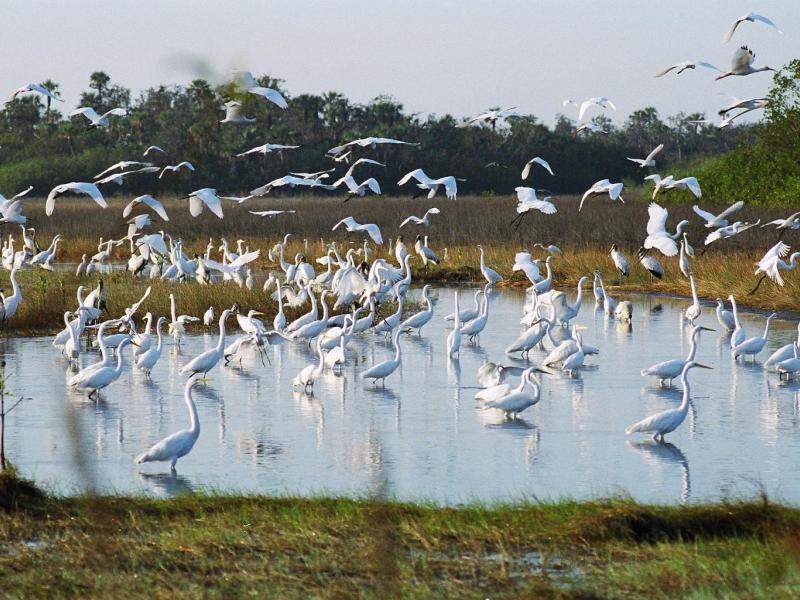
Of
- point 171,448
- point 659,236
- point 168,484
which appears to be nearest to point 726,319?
point 659,236

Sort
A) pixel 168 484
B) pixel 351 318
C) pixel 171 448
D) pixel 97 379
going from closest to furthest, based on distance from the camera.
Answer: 1. pixel 168 484
2. pixel 171 448
3. pixel 97 379
4. pixel 351 318

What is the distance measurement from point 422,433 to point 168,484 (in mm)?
2736

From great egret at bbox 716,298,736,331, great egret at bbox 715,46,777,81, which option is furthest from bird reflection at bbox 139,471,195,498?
great egret at bbox 716,298,736,331

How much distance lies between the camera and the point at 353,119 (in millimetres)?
68125

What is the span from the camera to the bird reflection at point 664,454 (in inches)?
350

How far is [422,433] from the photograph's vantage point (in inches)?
419

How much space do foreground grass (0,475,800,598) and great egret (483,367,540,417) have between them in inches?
134

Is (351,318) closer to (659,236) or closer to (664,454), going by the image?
(659,236)

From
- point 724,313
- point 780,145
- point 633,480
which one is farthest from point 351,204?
point 633,480

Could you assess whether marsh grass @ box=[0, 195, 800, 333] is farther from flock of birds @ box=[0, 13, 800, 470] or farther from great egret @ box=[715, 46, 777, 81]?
great egret @ box=[715, 46, 777, 81]

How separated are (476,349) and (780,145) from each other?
72.7 ft

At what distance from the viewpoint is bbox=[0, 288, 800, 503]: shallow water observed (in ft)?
28.3

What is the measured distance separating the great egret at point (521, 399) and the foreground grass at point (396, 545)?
11.2 ft

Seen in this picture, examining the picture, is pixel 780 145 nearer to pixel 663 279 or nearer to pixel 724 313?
pixel 663 279
